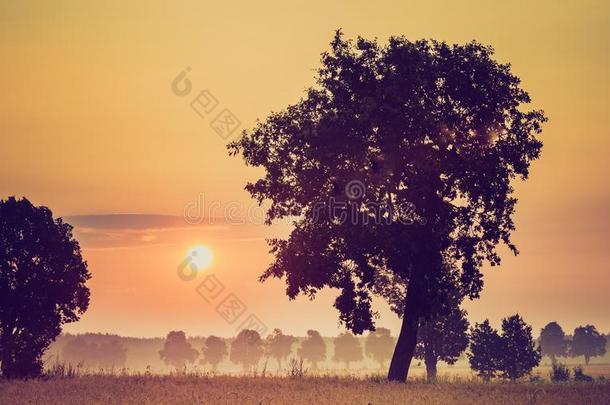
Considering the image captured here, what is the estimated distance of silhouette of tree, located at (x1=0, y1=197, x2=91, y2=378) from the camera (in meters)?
33.3

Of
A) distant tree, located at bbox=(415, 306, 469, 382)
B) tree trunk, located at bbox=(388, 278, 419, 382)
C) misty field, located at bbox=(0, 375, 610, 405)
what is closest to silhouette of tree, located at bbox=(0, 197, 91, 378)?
misty field, located at bbox=(0, 375, 610, 405)

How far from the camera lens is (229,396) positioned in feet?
68.5

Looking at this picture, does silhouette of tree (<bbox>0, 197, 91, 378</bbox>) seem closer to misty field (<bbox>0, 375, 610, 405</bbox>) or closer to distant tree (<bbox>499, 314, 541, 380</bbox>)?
misty field (<bbox>0, 375, 610, 405</bbox>)

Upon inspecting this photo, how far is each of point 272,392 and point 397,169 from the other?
523 inches

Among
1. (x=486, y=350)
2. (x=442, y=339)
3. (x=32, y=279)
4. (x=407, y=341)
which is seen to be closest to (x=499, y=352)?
(x=486, y=350)

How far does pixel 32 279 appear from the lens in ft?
111

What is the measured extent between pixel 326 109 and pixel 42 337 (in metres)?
19.0

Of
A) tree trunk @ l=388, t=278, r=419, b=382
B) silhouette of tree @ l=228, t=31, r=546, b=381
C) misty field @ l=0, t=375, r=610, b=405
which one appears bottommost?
misty field @ l=0, t=375, r=610, b=405

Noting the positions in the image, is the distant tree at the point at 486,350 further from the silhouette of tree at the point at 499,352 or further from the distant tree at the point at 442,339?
the distant tree at the point at 442,339

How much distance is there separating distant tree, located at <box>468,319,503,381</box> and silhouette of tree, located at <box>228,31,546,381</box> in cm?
5490

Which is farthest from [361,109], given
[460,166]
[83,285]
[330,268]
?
[83,285]

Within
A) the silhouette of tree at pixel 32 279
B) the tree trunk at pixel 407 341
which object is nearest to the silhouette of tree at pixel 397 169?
the tree trunk at pixel 407 341

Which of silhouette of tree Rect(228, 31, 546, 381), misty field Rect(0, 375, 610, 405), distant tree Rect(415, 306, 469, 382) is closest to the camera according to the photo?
misty field Rect(0, 375, 610, 405)

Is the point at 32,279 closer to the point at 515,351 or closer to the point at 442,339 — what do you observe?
the point at 442,339
